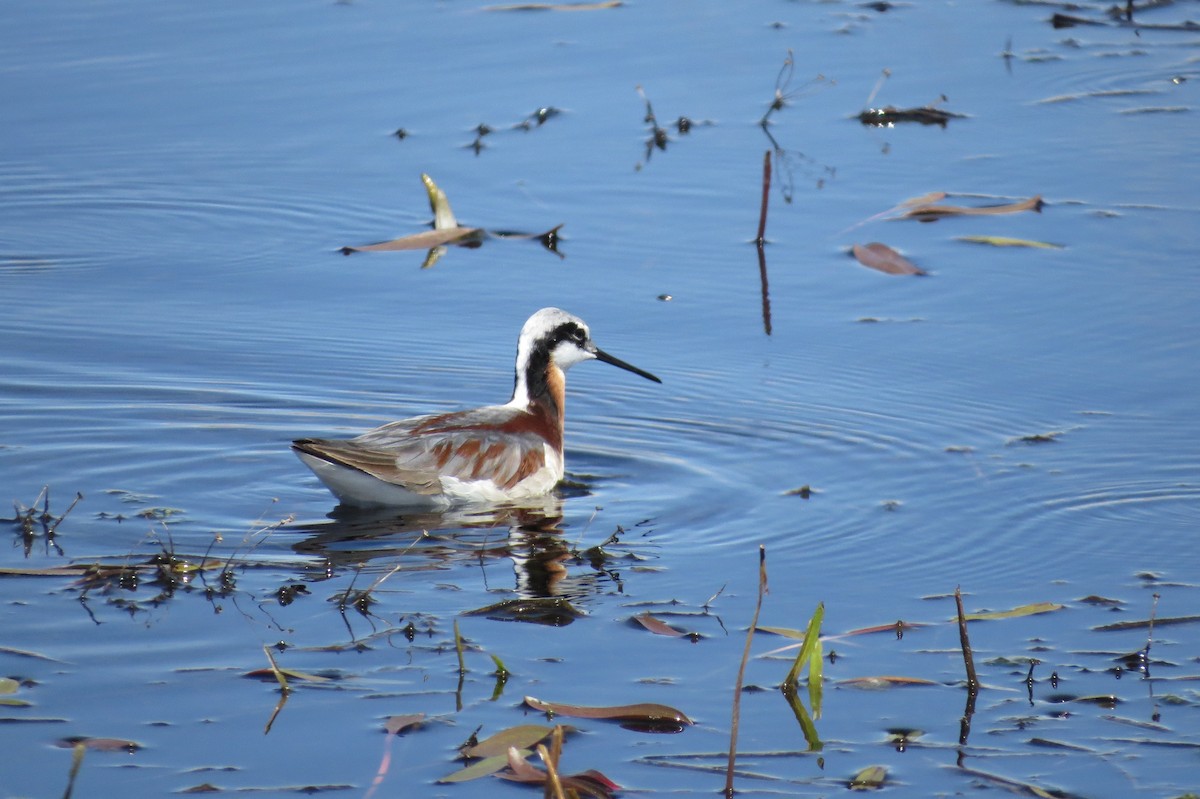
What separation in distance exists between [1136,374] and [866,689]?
404 centimetres

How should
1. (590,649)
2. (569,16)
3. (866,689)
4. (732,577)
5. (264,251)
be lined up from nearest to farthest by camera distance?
(866,689) → (590,649) → (732,577) → (264,251) → (569,16)

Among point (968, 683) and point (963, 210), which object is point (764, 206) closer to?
point (963, 210)

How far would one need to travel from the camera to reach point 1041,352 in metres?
9.84

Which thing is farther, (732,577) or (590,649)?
(732,577)

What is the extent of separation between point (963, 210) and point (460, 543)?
4.93 metres

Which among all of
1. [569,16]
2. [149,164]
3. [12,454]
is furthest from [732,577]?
[569,16]

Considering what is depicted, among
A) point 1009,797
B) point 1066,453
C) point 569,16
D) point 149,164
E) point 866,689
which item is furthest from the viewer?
point 569,16

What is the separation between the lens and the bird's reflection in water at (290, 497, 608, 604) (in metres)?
7.54

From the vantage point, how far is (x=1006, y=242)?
1123 centimetres

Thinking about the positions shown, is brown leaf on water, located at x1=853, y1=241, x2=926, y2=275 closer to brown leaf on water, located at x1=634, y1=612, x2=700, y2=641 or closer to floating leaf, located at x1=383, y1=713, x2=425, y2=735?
brown leaf on water, located at x1=634, y1=612, x2=700, y2=641

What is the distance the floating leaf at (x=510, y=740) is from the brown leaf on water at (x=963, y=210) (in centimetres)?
668

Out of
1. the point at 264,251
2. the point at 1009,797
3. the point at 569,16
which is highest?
the point at 569,16

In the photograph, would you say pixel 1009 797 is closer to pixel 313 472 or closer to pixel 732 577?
pixel 732 577

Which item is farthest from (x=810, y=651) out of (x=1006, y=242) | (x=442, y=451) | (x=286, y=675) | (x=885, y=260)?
(x=1006, y=242)
